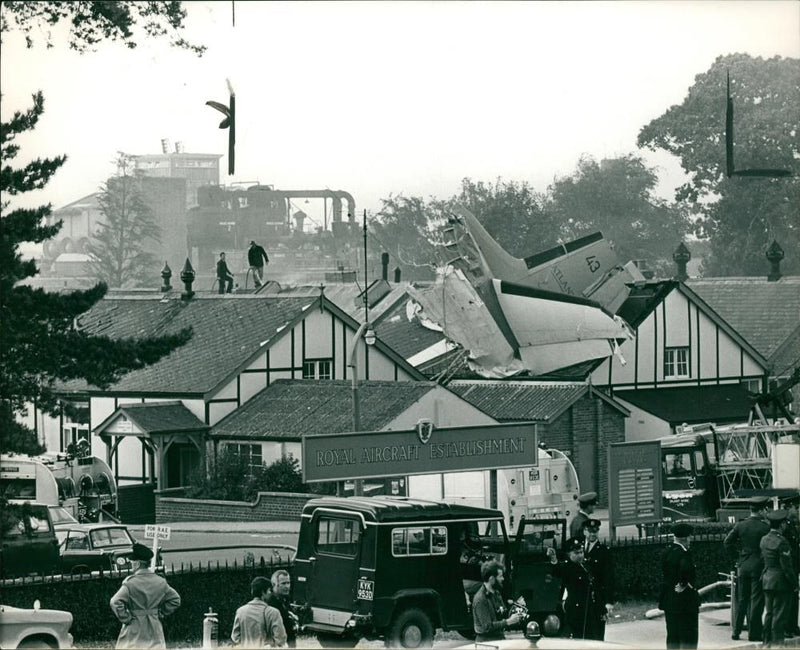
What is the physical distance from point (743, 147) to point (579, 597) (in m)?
36.3

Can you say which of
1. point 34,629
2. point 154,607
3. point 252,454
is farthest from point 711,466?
point 154,607

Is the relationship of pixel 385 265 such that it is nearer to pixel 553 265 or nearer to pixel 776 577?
pixel 553 265

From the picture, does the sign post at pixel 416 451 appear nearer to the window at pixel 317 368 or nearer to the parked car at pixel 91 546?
the parked car at pixel 91 546

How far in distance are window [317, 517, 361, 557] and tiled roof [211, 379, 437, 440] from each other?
17141 millimetres

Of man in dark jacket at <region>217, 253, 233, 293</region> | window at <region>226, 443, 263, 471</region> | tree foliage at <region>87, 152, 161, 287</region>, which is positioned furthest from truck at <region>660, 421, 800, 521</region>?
tree foliage at <region>87, 152, 161, 287</region>

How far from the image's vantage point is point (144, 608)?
1388 centimetres

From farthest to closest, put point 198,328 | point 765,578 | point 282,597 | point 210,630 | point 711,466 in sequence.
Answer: point 198,328 → point 711,466 → point 210,630 → point 765,578 → point 282,597

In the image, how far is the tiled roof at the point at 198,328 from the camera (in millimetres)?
39656

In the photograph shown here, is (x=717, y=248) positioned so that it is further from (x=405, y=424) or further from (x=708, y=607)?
(x=708, y=607)

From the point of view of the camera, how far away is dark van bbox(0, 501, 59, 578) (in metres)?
23.1

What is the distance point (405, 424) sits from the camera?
36.0 meters

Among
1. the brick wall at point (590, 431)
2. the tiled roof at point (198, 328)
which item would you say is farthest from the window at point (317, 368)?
the brick wall at point (590, 431)

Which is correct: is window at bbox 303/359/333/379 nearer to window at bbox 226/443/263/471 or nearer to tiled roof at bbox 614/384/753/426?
window at bbox 226/443/263/471

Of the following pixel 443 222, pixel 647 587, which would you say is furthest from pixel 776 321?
pixel 647 587
